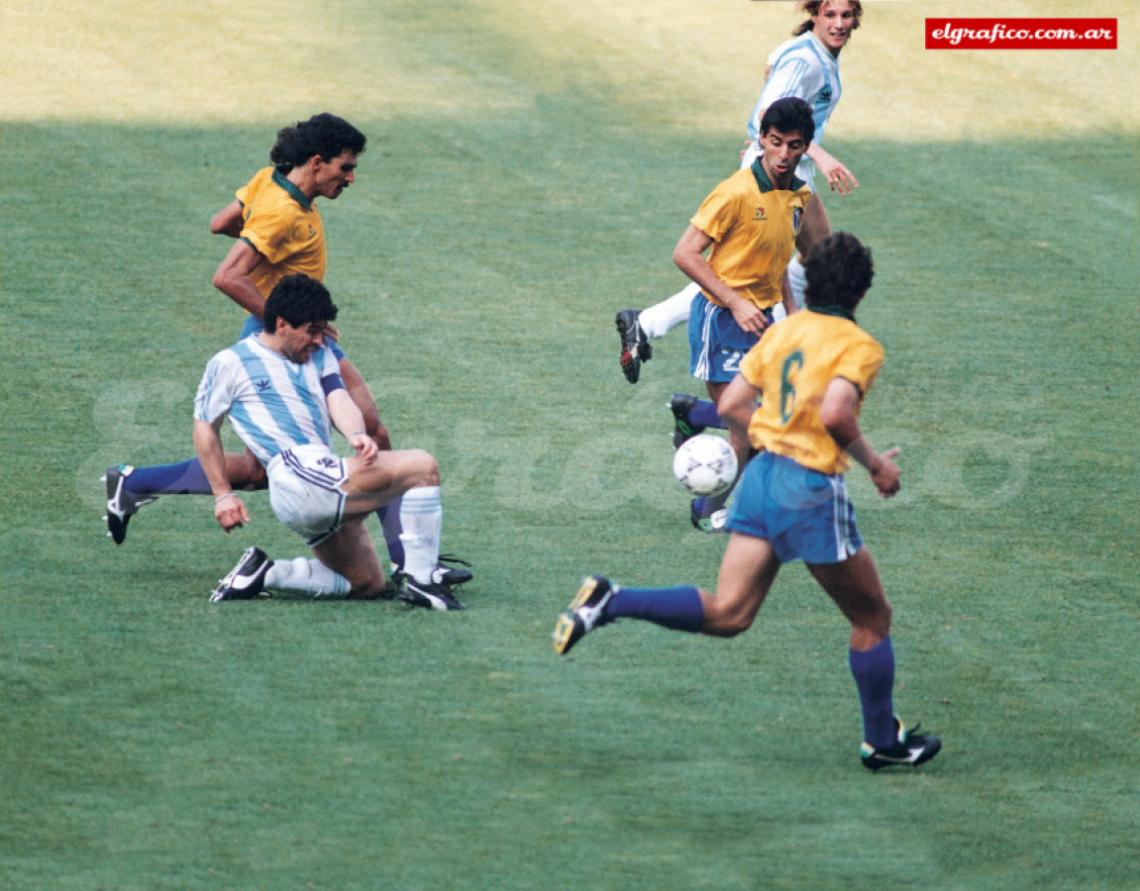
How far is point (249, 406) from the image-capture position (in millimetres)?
7031

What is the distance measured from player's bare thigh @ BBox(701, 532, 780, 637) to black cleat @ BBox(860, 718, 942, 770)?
1.81 ft

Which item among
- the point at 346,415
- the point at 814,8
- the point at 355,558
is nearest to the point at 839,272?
the point at 346,415

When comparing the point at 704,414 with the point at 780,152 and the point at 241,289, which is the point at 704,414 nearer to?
the point at 780,152

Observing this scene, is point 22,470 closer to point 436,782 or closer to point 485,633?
point 485,633

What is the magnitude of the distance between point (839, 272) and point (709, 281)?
6.88 ft

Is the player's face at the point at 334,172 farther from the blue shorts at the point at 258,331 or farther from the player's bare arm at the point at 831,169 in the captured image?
the player's bare arm at the point at 831,169

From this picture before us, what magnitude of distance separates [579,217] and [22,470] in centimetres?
529

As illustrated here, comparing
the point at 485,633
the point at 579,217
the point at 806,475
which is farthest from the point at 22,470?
the point at 579,217

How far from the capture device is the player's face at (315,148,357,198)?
748 cm

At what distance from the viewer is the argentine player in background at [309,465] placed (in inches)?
270

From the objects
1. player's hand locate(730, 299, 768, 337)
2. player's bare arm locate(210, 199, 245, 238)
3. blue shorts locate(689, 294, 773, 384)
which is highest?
player's bare arm locate(210, 199, 245, 238)

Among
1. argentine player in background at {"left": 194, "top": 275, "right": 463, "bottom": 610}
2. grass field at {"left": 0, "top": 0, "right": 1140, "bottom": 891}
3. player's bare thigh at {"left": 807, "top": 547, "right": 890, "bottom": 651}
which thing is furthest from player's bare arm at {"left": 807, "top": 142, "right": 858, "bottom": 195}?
player's bare thigh at {"left": 807, "top": 547, "right": 890, "bottom": 651}

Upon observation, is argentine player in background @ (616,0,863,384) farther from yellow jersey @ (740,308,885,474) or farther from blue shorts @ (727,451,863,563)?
blue shorts @ (727,451,863,563)

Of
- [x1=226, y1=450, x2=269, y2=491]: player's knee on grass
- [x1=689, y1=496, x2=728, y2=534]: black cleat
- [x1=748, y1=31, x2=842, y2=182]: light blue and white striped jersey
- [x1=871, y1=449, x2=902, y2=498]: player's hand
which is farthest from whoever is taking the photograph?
[x1=748, y1=31, x2=842, y2=182]: light blue and white striped jersey
